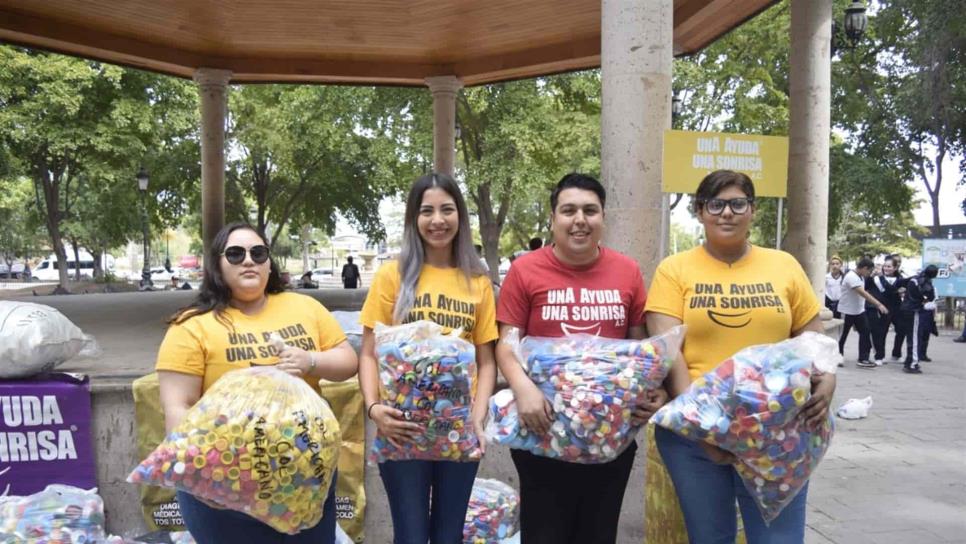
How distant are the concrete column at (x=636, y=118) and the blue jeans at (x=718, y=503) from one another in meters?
1.63

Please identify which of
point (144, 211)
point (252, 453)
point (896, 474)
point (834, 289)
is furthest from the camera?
point (144, 211)

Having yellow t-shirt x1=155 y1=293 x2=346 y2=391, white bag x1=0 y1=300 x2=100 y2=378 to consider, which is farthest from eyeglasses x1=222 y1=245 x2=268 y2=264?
white bag x1=0 y1=300 x2=100 y2=378

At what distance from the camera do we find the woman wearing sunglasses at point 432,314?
109 inches

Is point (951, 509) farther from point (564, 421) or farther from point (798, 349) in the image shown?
point (564, 421)

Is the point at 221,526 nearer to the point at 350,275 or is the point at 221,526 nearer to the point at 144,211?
the point at 350,275

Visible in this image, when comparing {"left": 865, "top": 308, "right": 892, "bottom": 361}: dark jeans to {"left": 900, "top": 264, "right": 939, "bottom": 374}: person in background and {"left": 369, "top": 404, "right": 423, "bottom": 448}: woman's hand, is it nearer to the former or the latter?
{"left": 900, "top": 264, "right": 939, "bottom": 374}: person in background

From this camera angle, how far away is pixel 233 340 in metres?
2.52

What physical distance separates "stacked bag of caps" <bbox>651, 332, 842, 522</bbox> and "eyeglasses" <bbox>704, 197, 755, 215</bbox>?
542 millimetres

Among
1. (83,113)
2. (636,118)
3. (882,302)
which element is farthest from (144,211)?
(636,118)

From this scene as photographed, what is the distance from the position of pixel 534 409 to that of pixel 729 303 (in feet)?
2.95

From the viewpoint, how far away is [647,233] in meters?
4.09

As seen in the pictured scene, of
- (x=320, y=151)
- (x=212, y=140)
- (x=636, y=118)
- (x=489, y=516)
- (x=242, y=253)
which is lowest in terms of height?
(x=489, y=516)

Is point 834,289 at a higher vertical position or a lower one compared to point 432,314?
lower

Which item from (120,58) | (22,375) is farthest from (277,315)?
(120,58)
